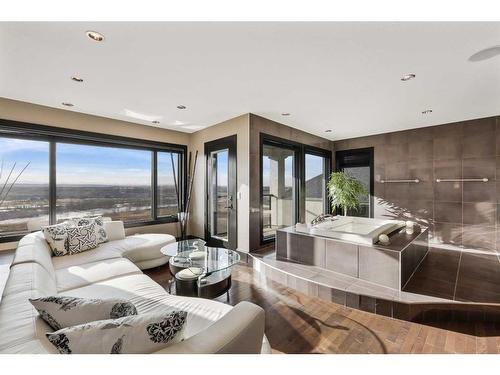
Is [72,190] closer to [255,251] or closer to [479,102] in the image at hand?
[255,251]

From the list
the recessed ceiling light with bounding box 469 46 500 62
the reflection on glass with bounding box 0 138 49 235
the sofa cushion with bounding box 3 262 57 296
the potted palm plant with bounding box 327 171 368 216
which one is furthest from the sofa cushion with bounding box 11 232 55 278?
the potted palm plant with bounding box 327 171 368 216

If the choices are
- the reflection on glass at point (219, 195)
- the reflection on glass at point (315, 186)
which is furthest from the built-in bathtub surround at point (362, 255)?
the reflection on glass at point (315, 186)

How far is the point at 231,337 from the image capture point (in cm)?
93

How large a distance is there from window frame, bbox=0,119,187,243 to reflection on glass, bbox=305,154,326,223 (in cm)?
283

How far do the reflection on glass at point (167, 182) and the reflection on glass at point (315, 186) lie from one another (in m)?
2.94

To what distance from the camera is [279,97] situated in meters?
3.06

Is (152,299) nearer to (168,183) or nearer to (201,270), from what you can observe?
(201,270)

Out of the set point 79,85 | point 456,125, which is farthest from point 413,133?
point 79,85

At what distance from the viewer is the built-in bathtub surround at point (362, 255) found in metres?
2.44

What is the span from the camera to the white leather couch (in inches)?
36.4

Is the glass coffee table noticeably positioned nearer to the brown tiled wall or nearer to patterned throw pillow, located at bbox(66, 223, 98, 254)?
patterned throw pillow, located at bbox(66, 223, 98, 254)

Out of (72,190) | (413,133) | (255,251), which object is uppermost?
(413,133)

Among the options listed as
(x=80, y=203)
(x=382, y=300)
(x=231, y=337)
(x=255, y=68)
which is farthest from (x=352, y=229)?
(x=80, y=203)
